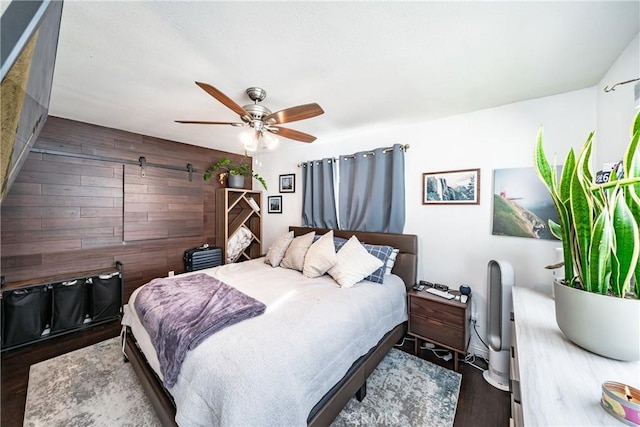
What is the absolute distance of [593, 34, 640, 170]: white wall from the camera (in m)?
A: 1.36

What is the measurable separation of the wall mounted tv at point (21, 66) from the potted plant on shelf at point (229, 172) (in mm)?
3225

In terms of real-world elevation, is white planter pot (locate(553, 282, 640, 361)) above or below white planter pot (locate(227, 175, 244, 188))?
below

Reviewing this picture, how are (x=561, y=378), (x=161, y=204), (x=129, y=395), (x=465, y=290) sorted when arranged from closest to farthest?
(x=561, y=378) < (x=129, y=395) < (x=465, y=290) < (x=161, y=204)

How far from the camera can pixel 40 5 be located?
1.10 ft

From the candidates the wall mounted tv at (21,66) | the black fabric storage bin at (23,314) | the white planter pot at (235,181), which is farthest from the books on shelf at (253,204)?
the wall mounted tv at (21,66)

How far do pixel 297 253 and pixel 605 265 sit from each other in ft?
7.97

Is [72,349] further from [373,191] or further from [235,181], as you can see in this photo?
[373,191]

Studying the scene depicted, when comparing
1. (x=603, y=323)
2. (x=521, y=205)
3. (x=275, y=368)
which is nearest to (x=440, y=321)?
(x=521, y=205)

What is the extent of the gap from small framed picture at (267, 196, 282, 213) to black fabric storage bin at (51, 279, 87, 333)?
2571 mm

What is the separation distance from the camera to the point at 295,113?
172 cm

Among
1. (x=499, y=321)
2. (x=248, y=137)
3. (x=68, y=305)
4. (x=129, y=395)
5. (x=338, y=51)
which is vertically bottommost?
(x=129, y=395)

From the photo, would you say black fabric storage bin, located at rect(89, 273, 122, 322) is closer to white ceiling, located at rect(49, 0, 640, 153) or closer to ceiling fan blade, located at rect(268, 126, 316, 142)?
white ceiling, located at rect(49, 0, 640, 153)

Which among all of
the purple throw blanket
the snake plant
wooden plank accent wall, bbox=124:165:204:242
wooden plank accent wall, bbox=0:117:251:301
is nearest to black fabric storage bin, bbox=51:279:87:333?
wooden plank accent wall, bbox=0:117:251:301

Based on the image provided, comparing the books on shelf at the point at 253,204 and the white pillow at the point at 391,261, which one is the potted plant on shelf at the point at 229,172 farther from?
the white pillow at the point at 391,261
